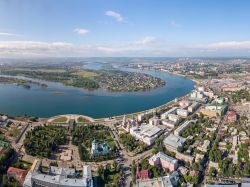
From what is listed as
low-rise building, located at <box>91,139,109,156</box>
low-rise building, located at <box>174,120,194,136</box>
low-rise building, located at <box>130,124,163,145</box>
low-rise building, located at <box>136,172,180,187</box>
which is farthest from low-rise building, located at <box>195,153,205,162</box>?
low-rise building, located at <box>91,139,109,156</box>

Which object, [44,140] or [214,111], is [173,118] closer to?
[214,111]

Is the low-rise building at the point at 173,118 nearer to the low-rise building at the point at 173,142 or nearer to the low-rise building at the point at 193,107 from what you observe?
the low-rise building at the point at 193,107

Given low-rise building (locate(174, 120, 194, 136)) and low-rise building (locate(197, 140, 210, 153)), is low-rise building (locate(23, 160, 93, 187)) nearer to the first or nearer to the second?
low-rise building (locate(197, 140, 210, 153))

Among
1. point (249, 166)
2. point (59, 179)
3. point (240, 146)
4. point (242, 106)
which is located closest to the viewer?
point (59, 179)

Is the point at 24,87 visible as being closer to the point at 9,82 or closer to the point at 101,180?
the point at 9,82

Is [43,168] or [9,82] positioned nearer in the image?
[43,168]

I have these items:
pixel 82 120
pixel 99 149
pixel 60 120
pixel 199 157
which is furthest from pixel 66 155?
pixel 199 157

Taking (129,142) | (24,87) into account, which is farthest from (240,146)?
(24,87)
